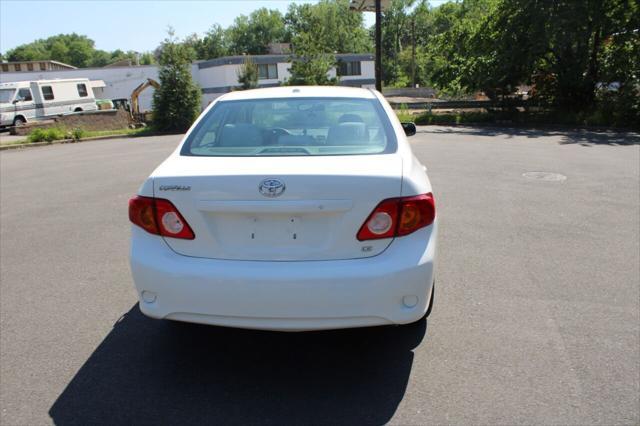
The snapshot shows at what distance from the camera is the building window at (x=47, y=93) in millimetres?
29538

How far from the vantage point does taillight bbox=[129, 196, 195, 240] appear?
3018 millimetres

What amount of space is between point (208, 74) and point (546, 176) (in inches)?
1696

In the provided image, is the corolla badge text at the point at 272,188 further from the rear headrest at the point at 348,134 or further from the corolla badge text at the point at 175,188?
the rear headrest at the point at 348,134

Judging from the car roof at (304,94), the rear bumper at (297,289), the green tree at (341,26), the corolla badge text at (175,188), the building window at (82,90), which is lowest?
the building window at (82,90)

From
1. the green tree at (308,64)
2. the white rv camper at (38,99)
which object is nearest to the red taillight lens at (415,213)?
the green tree at (308,64)

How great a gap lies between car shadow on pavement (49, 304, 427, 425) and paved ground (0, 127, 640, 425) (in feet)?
Result: 0.04

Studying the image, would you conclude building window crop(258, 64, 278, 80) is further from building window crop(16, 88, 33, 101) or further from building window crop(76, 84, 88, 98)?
building window crop(16, 88, 33, 101)

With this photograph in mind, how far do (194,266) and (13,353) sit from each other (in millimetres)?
1689

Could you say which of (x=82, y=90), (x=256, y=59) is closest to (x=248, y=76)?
(x=256, y=59)

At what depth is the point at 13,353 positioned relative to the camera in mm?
3619

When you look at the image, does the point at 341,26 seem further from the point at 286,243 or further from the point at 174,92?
the point at 286,243

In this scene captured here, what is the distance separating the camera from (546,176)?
31.7 ft

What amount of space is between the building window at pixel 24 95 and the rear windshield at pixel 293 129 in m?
29.4

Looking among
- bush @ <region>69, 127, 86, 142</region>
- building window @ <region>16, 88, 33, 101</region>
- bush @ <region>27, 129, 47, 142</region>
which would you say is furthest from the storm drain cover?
building window @ <region>16, 88, 33, 101</region>
